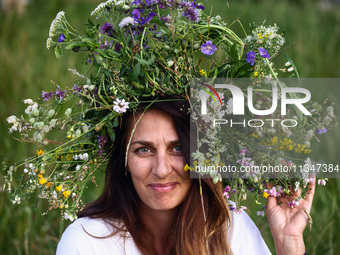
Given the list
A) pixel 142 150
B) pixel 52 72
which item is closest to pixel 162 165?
pixel 142 150

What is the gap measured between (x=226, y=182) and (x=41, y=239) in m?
2.02

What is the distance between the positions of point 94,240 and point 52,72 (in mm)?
3642

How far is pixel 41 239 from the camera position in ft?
12.4

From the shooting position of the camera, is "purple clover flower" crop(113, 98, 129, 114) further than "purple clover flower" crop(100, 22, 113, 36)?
No

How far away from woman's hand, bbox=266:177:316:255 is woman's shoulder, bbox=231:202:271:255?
218mm

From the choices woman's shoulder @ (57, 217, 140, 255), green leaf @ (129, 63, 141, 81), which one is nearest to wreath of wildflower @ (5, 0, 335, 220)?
green leaf @ (129, 63, 141, 81)

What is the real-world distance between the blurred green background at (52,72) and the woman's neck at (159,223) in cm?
58

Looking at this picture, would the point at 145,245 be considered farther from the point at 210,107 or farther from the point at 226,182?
the point at 210,107

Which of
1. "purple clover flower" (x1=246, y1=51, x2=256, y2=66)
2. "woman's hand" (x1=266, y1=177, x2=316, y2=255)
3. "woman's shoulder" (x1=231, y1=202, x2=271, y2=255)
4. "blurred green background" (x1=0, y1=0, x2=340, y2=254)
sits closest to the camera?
"purple clover flower" (x1=246, y1=51, x2=256, y2=66)

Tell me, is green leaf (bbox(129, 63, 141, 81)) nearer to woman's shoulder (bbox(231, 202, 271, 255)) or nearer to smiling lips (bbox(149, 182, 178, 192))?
smiling lips (bbox(149, 182, 178, 192))

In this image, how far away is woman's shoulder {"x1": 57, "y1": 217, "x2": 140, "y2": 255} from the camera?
228 centimetres

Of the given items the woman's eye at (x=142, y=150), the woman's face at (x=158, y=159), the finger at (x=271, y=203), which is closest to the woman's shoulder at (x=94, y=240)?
the woman's face at (x=158, y=159)

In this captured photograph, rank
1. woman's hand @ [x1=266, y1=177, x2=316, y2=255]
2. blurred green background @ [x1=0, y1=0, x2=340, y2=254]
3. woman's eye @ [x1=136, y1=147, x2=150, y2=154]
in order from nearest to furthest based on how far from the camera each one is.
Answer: woman's eye @ [x1=136, y1=147, x2=150, y2=154] → woman's hand @ [x1=266, y1=177, x2=316, y2=255] → blurred green background @ [x1=0, y1=0, x2=340, y2=254]

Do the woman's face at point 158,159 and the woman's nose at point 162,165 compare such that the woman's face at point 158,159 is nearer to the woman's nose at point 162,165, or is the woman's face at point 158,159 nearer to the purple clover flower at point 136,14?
the woman's nose at point 162,165
